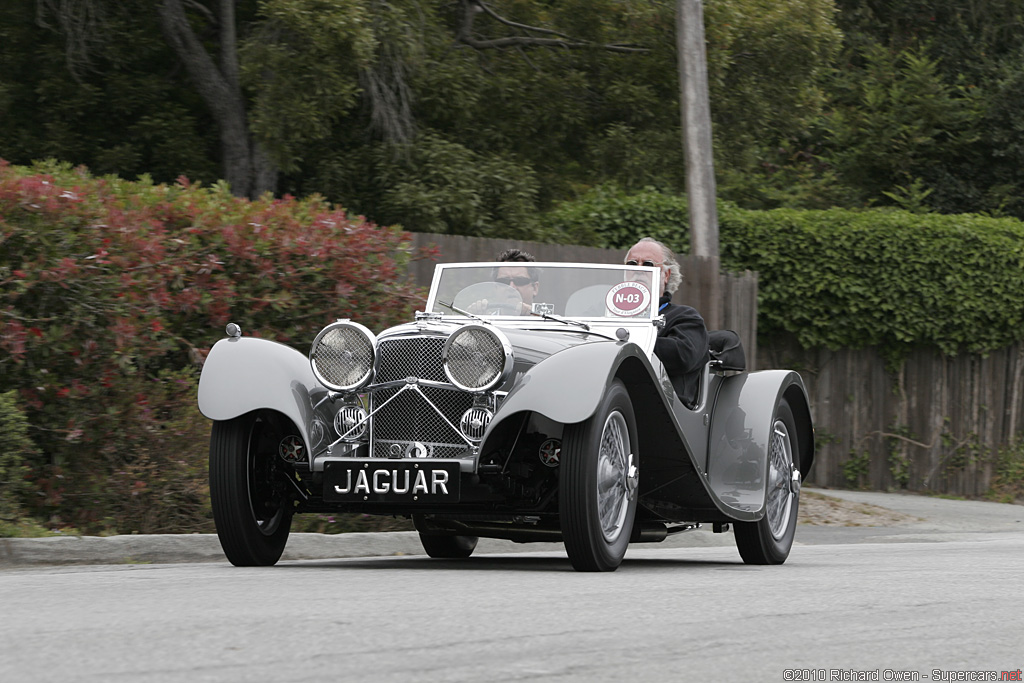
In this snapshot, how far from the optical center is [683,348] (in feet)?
25.1

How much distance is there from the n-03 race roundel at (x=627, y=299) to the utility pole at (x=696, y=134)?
654cm

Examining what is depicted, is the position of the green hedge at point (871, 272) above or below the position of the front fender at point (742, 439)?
above

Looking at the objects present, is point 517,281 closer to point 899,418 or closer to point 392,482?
point 392,482

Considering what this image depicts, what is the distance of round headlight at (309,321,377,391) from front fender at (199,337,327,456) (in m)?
0.14

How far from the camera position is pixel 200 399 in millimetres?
6656

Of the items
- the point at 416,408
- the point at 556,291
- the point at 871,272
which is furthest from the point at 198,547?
the point at 871,272

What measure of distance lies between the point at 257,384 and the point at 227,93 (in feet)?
32.2

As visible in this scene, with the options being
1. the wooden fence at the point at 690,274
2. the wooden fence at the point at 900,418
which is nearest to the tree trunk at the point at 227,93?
the wooden fence at the point at 690,274

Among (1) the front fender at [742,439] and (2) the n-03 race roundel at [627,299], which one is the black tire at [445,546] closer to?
(1) the front fender at [742,439]

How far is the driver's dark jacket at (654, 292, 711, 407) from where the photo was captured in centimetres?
763

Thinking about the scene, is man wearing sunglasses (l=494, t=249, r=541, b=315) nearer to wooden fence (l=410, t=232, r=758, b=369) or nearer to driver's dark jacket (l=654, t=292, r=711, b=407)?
driver's dark jacket (l=654, t=292, r=711, b=407)

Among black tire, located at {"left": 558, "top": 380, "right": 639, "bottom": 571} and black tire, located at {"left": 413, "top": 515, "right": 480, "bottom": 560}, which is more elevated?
black tire, located at {"left": 558, "top": 380, "right": 639, "bottom": 571}

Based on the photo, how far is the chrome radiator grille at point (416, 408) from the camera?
661 centimetres

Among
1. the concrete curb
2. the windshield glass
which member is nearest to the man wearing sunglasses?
the windshield glass
